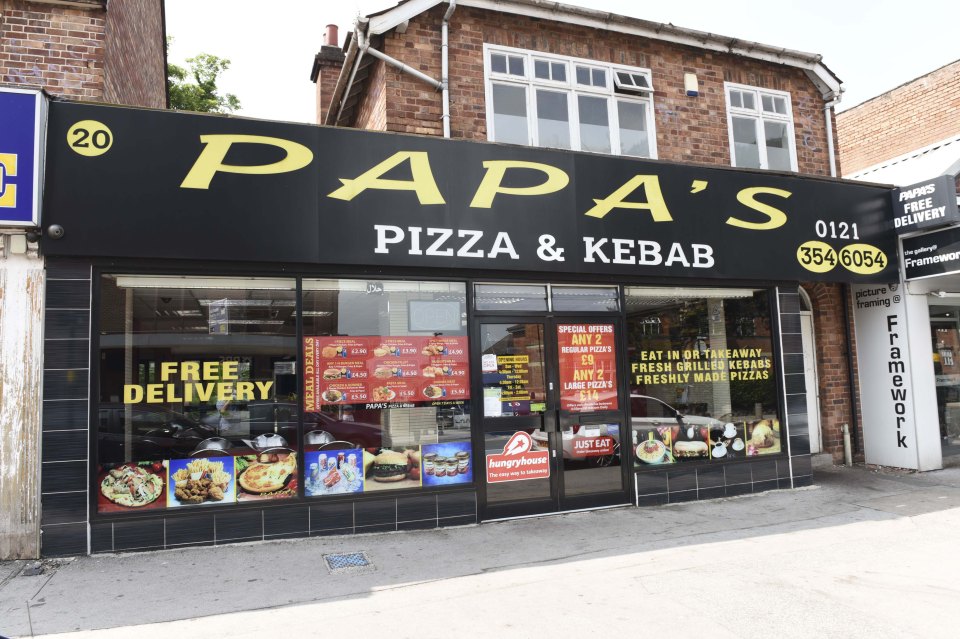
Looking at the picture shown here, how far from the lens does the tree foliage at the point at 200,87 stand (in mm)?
18766

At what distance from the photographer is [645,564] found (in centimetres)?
539

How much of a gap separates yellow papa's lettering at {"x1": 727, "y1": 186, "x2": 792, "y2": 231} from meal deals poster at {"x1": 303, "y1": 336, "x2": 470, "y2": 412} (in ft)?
13.6

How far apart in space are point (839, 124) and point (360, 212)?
15769 millimetres

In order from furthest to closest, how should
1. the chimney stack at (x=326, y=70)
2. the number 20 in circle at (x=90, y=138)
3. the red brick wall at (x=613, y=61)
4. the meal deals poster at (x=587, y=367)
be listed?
the chimney stack at (x=326, y=70), the red brick wall at (x=613, y=61), the meal deals poster at (x=587, y=367), the number 20 in circle at (x=90, y=138)

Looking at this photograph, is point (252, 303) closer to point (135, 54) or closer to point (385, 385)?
point (385, 385)

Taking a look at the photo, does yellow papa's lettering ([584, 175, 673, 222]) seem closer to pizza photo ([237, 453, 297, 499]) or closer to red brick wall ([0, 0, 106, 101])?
pizza photo ([237, 453, 297, 499])

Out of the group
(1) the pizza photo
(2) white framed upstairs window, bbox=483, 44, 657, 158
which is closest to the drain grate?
(1) the pizza photo

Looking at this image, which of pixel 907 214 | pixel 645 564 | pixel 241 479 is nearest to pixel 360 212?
→ pixel 241 479

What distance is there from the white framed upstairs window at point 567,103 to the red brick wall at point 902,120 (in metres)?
9.72

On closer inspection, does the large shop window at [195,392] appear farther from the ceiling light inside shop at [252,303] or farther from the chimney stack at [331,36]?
the chimney stack at [331,36]

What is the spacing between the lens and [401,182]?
6621 mm

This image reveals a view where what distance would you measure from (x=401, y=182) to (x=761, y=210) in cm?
491

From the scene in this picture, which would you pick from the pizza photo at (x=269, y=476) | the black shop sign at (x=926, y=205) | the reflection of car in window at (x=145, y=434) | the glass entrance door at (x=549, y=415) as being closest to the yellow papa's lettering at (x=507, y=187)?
the glass entrance door at (x=549, y=415)

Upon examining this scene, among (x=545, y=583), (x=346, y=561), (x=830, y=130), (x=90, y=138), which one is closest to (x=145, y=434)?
(x=346, y=561)
